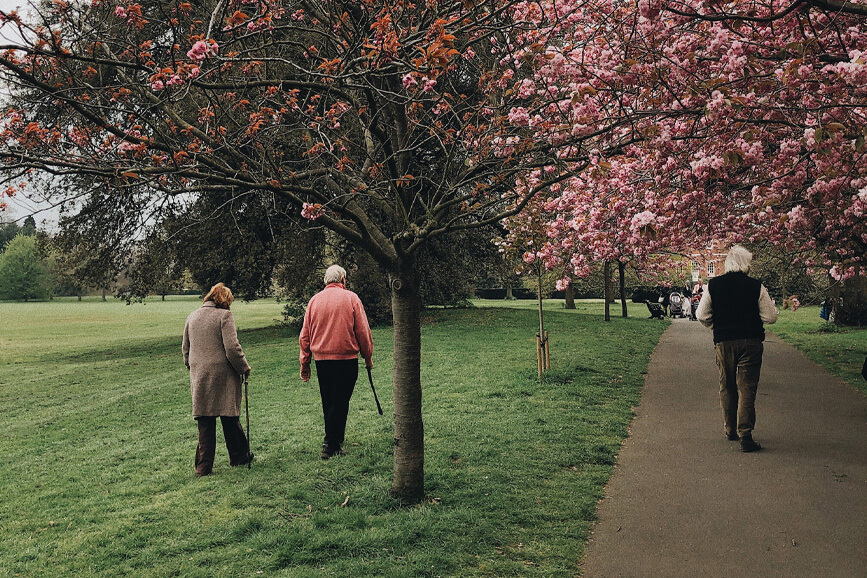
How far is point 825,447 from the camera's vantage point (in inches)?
285

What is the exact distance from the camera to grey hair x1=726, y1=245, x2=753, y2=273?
7.34m

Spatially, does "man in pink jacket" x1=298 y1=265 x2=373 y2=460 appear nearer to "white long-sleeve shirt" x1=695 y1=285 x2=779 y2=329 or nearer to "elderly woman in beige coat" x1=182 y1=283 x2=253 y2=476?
"elderly woman in beige coat" x1=182 y1=283 x2=253 y2=476

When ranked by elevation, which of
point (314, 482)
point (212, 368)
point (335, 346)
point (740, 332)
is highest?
point (740, 332)

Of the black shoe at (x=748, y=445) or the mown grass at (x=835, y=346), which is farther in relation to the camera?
the mown grass at (x=835, y=346)

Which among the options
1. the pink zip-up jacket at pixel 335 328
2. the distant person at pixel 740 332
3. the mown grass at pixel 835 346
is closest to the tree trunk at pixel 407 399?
the pink zip-up jacket at pixel 335 328

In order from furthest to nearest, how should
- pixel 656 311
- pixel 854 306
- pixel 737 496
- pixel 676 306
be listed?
pixel 676 306 < pixel 656 311 < pixel 854 306 < pixel 737 496

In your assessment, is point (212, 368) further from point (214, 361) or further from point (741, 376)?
point (741, 376)

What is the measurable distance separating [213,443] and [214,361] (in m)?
0.89

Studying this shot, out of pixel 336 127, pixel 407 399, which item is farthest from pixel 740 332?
pixel 336 127

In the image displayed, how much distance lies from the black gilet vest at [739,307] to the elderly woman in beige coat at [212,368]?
5119 millimetres

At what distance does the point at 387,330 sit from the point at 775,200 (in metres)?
18.7

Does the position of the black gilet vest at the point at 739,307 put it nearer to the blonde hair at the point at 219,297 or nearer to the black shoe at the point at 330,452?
the black shoe at the point at 330,452

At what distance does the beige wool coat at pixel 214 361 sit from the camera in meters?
6.77

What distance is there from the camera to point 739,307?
23.6ft
